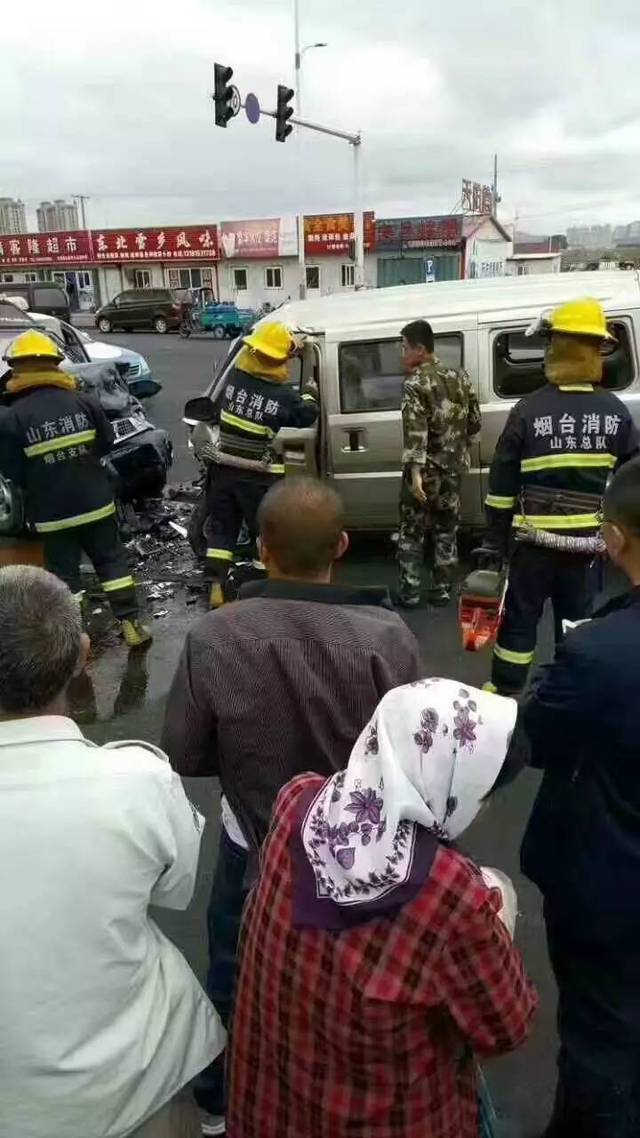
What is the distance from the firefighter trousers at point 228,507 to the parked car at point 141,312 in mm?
30314

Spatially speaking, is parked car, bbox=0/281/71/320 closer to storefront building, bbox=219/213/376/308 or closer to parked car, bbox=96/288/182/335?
parked car, bbox=96/288/182/335

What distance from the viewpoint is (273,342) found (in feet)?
17.7

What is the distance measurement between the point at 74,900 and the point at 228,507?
4.46 m

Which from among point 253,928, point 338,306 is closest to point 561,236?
point 338,306

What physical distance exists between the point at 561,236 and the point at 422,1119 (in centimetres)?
9737

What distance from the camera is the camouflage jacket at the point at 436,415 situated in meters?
5.30

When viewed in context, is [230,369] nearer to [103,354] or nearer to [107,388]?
[107,388]

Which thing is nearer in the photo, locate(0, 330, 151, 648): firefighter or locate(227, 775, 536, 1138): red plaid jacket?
locate(227, 775, 536, 1138): red plaid jacket

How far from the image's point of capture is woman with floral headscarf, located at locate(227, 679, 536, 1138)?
1.25 meters

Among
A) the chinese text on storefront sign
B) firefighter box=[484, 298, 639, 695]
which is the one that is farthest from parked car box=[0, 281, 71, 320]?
the chinese text on storefront sign

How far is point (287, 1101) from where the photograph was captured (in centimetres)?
143

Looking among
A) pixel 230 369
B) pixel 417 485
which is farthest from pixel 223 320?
pixel 417 485

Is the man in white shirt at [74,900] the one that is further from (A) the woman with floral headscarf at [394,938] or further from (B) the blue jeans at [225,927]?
(B) the blue jeans at [225,927]

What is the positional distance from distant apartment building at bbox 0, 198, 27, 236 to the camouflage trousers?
81641mm
